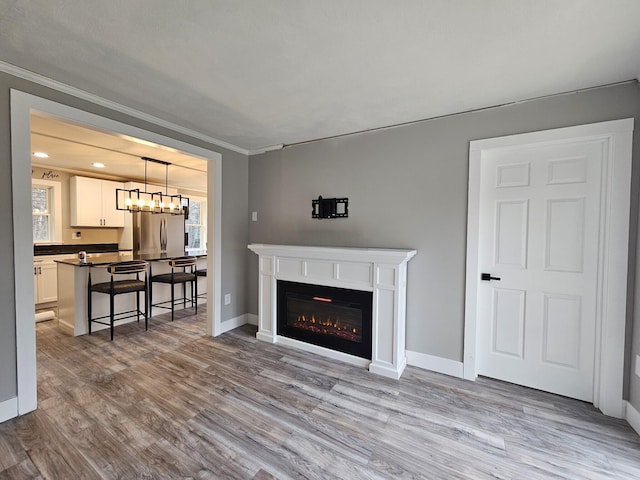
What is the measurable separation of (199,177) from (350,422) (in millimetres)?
5259

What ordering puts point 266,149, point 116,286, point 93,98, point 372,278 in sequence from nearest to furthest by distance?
point 93,98, point 372,278, point 116,286, point 266,149

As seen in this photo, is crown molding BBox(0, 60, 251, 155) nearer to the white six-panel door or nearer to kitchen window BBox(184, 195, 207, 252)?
the white six-panel door

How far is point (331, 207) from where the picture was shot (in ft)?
10.3

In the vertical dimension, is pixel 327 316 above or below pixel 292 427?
above

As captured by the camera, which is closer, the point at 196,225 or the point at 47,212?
the point at 47,212

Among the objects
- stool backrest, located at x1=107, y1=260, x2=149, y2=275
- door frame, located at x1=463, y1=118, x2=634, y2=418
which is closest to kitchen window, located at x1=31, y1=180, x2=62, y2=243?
stool backrest, located at x1=107, y1=260, x2=149, y2=275

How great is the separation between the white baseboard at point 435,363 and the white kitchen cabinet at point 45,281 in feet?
18.3

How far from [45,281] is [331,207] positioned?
5036 mm

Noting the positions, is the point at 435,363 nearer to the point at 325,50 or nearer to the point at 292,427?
the point at 292,427

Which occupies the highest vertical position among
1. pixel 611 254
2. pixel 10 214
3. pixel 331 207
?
pixel 331 207

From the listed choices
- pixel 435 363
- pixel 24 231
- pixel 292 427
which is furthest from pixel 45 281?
pixel 435 363

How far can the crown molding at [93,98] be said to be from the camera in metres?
1.89

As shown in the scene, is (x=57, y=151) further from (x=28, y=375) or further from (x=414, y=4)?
(x=414, y=4)

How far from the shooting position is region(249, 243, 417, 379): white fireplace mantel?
2523mm
